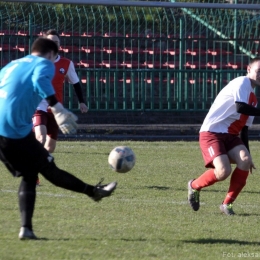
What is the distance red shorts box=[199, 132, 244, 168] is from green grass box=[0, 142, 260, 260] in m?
0.57

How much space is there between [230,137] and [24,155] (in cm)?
251

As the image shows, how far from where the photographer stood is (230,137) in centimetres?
764

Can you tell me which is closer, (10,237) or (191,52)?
(10,237)

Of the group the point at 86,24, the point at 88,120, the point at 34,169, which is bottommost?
the point at 88,120

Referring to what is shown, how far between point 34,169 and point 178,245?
50.0 inches

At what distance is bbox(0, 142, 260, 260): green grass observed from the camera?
18.5 ft

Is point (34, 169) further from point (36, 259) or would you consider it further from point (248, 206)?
point (248, 206)

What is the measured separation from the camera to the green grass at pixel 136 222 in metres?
5.64

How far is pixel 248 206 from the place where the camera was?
800 cm

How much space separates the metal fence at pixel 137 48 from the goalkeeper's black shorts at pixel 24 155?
414 inches

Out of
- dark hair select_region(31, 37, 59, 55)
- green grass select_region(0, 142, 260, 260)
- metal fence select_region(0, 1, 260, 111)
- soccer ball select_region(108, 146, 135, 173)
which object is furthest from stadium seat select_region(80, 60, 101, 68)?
dark hair select_region(31, 37, 59, 55)

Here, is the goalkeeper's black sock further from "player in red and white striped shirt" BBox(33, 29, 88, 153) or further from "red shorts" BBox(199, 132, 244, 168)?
"player in red and white striped shirt" BBox(33, 29, 88, 153)

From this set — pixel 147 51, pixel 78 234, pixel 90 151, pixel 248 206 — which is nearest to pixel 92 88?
pixel 147 51

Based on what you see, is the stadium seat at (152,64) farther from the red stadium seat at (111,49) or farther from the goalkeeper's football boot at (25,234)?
the goalkeeper's football boot at (25,234)
